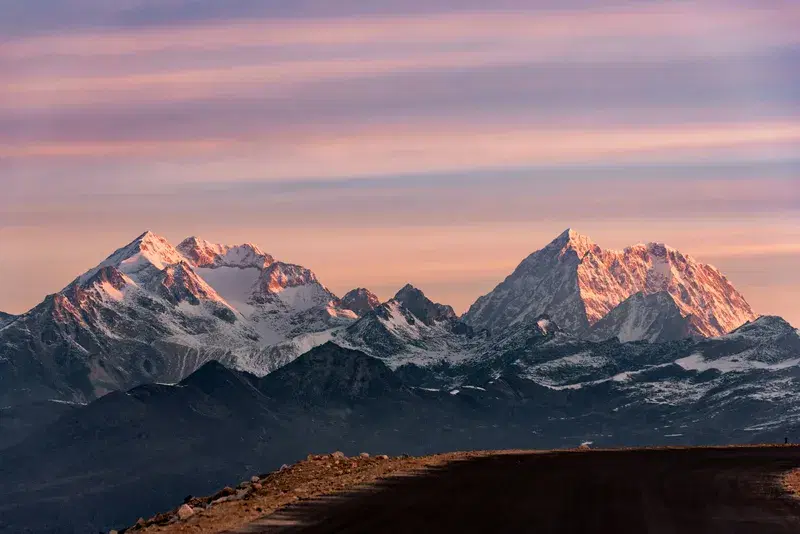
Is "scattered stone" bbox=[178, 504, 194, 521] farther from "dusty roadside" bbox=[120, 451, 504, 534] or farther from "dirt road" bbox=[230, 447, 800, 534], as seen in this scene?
"dirt road" bbox=[230, 447, 800, 534]

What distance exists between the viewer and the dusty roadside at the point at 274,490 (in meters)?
66.3

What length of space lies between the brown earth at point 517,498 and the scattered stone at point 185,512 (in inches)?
16.1

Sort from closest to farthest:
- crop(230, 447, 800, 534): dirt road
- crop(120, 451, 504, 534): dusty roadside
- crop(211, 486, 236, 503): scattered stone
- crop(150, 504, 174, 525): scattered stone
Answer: crop(230, 447, 800, 534): dirt road < crop(120, 451, 504, 534): dusty roadside < crop(150, 504, 174, 525): scattered stone < crop(211, 486, 236, 503): scattered stone

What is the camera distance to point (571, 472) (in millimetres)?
91438

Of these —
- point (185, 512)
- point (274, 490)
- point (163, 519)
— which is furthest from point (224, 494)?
point (185, 512)

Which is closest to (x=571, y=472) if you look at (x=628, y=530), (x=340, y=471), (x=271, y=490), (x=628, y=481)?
(x=628, y=481)

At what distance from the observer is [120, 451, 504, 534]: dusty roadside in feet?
218

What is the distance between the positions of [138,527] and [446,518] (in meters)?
15.5

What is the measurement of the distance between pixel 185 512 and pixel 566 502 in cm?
1883

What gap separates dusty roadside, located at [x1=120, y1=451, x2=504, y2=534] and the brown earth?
0.30 feet

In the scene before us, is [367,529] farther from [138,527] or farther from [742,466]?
[742,466]

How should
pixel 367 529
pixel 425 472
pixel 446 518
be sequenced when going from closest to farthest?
pixel 367 529
pixel 446 518
pixel 425 472

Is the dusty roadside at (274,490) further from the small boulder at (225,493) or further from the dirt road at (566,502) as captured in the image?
the dirt road at (566,502)

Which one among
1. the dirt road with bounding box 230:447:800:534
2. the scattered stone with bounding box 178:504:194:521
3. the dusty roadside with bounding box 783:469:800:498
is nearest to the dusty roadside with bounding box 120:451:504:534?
the scattered stone with bounding box 178:504:194:521
